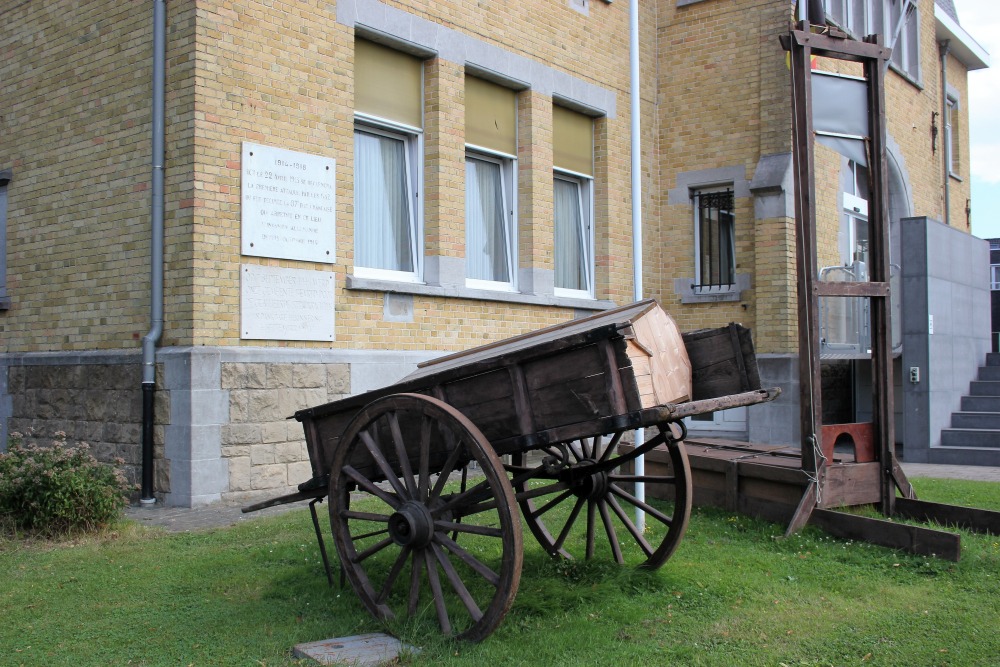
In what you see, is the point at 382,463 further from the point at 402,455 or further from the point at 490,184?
the point at 490,184

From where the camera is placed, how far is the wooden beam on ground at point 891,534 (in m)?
6.16

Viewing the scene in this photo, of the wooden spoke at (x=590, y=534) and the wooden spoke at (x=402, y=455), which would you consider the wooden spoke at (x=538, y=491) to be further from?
the wooden spoke at (x=402, y=455)

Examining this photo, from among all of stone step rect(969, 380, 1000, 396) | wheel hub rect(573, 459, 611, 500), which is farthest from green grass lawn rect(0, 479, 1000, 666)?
stone step rect(969, 380, 1000, 396)

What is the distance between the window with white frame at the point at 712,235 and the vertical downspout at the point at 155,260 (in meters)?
8.61

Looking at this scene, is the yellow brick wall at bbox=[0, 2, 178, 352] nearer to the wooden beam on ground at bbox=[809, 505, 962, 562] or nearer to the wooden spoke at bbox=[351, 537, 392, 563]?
the wooden spoke at bbox=[351, 537, 392, 563]

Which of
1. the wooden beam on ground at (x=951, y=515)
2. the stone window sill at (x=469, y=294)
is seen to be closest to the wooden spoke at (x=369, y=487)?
the wooden beam on ground at (x=951, y=515)

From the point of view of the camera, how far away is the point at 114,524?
25.0 ft

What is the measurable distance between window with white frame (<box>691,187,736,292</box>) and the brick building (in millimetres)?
34

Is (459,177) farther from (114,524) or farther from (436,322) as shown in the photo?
(114,524)

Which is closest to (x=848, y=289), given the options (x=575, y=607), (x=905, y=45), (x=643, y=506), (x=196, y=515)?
(x=643, y=506)

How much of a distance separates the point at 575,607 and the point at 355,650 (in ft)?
4.14

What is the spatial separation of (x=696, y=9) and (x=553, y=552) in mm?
11251

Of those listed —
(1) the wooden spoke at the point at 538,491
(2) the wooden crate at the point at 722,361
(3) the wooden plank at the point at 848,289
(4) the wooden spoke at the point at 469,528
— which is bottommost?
(4) the wooden spoke at the point at 469,528

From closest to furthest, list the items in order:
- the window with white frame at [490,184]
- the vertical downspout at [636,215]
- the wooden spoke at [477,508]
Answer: the wooden spoke at [477,508]
the vertical downspout at [636,215]
the window with white frame at [490,184]
